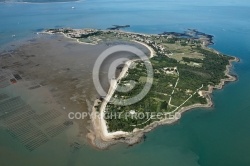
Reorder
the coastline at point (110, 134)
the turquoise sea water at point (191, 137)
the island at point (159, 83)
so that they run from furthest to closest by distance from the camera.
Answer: the island at point (159, 83), the coastline at point (110, 134), the turquoise sea water at point (191, 137)

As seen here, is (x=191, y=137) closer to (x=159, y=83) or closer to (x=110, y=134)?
(x=110, y=134)

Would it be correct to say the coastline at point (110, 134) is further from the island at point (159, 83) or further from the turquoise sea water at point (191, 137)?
the turquoise sea water at point (191, 137)

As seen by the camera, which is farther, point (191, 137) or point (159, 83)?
point (159, 83)

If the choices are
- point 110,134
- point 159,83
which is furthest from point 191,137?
point 159,83

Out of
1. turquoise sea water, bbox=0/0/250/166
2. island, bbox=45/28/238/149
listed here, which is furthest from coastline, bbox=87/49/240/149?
turquoise sea water, bbox=0/0/250/166

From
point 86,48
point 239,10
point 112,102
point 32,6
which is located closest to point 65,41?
point 86,48

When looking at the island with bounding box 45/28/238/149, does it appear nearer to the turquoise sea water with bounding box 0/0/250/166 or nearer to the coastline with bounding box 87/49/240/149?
the coastline with bounding box 87/49/240/149

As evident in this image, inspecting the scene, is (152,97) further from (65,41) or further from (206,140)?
(65,41)

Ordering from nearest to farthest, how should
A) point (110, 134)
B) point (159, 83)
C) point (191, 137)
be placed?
point (110, 134) → point (191, 137) → point (159, 83)

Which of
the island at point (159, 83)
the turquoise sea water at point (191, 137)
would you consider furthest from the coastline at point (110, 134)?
the turquoise sea water at point (191, 137)
